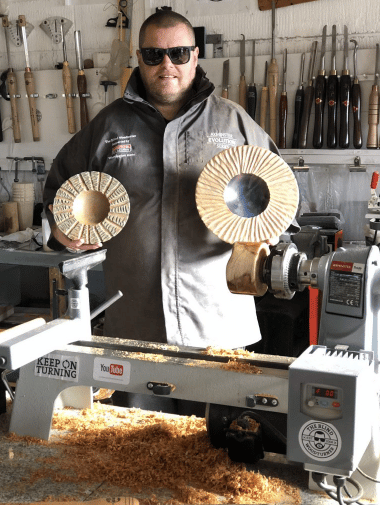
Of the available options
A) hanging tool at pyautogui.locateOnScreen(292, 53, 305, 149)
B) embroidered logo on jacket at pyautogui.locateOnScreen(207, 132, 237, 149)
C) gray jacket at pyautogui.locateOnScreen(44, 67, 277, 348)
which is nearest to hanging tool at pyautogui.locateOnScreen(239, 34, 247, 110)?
hanging tool at pyautogui.locateOnScreen(292, 53, 305, 149)

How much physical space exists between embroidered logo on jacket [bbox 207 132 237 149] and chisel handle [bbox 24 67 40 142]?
2871mm

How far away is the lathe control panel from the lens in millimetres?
1070

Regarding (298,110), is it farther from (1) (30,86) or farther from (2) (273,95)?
(1) (30,86)

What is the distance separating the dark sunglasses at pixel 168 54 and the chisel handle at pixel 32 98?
2750 millimetres

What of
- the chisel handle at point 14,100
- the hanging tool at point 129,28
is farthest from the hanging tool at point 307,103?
the chisel handle at point 14,100

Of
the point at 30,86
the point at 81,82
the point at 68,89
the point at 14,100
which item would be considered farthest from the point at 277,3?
the point at 14,100

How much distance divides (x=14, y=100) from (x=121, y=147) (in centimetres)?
286

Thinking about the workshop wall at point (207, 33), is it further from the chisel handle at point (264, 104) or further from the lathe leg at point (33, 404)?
the lathe leg at point (33, 404)

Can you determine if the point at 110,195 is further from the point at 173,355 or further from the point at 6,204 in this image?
the point at 6,204

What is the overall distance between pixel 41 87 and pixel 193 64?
112 inches

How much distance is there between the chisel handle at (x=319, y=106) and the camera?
383cm

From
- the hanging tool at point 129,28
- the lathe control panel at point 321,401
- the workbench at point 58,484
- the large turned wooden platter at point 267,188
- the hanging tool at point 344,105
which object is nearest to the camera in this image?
the lathe control panel at point 321,401

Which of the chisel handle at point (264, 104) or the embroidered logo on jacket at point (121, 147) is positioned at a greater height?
the chisel handle at point (264, 104)

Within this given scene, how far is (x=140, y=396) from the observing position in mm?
2186
